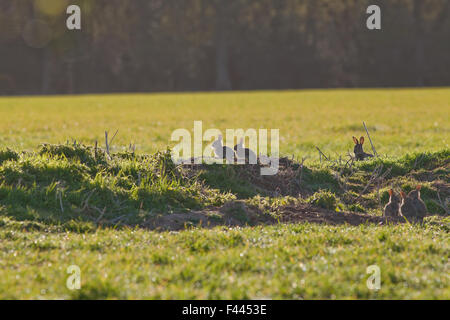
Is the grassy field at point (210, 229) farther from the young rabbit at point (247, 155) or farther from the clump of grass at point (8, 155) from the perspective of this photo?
the young rabbit at point (247, 155)

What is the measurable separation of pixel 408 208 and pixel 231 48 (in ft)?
217

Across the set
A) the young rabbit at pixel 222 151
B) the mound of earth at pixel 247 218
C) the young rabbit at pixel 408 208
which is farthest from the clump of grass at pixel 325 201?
the young rabbit at pixel 222 151

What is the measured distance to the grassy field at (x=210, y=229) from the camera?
5.20 m

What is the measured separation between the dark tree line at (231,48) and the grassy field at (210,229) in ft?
197

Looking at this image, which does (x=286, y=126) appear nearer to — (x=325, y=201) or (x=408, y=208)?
(x=325, y=201)

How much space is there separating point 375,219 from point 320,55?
221 feet

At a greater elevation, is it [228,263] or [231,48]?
[231,48]

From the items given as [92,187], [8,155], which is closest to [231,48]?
[8,155]

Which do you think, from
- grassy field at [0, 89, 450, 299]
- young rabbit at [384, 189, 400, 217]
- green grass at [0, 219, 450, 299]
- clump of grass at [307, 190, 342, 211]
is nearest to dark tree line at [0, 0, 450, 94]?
grassy field at [0, 89, 450, 299]

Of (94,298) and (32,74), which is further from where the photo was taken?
(32,74)

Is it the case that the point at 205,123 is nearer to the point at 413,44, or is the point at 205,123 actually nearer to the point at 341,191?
the point at 341,191

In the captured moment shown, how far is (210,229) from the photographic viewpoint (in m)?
7.18
